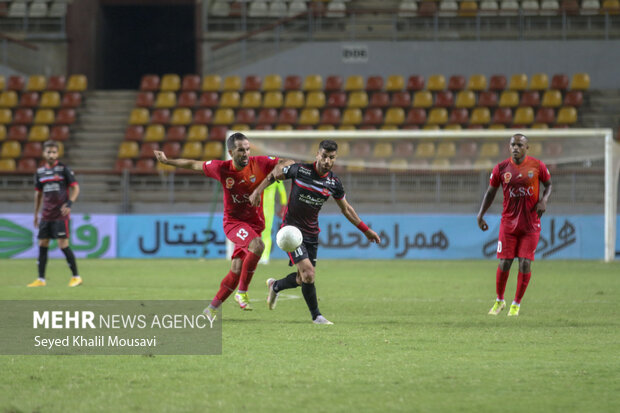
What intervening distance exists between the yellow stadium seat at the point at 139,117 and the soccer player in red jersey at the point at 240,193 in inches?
661

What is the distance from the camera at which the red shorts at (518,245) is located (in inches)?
371

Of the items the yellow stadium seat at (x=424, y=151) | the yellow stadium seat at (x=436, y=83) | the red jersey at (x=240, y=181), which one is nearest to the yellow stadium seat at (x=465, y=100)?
the yellow stadium seat at (x=436, y=83)

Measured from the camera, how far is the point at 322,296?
11750 millimetres

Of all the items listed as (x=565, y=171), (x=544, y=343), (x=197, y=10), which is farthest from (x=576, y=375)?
(x=197, y=10)

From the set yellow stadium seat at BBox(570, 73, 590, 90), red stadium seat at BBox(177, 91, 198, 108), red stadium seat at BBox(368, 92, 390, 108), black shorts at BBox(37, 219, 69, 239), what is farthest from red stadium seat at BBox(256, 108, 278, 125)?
black shorts at BBox(37, 219, 69, 239)

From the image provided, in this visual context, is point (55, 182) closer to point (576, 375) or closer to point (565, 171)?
point (576, 375)

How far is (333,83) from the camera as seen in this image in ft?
83.7

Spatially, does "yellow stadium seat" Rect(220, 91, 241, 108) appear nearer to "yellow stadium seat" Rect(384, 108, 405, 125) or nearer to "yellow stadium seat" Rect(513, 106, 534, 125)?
"yellow stadium seat" Rect(384, 108, 405, 125)

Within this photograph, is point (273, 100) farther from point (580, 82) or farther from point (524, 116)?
point (580, 82)

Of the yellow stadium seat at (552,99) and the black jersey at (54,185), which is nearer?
the black jersey at (54,185)

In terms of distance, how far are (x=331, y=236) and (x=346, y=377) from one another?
14434 millimetres

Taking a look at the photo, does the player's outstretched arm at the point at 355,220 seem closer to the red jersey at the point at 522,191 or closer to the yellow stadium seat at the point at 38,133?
the red jersey at the point at 522,191

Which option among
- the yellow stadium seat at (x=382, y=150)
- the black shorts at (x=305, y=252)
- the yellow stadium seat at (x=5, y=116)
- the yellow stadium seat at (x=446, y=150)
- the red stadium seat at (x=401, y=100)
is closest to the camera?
the black shorts at (x=305, y=252)

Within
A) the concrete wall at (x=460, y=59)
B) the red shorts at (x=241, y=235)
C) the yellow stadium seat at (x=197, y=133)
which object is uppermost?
the concrete wall at (x=460, y=59)
